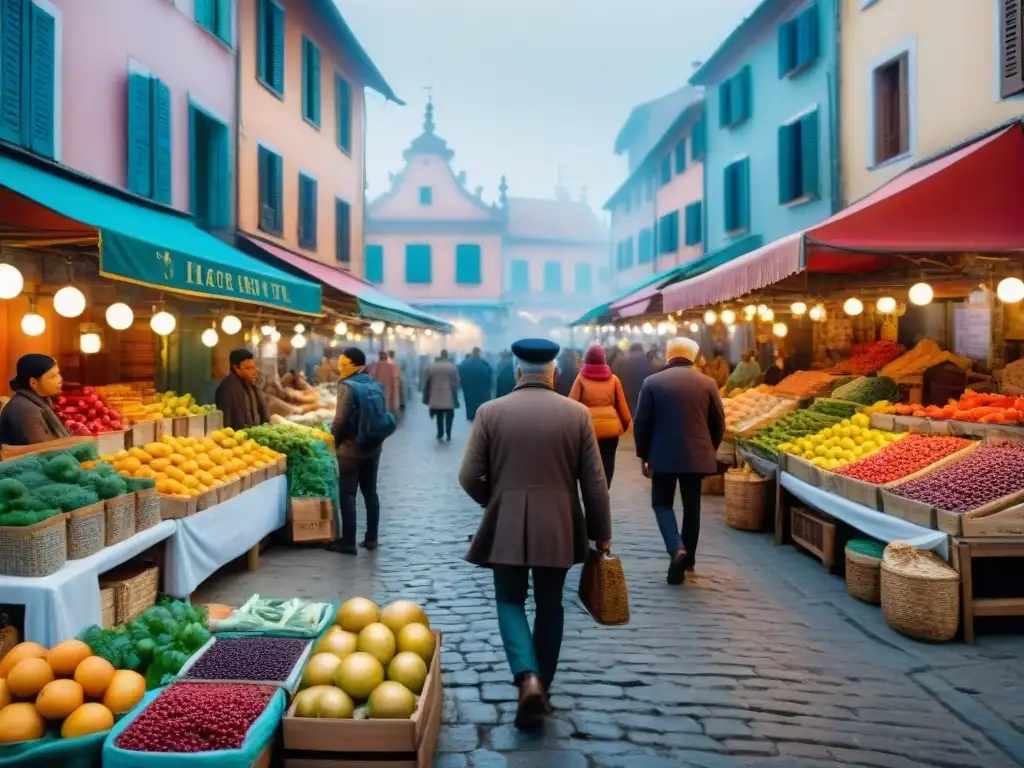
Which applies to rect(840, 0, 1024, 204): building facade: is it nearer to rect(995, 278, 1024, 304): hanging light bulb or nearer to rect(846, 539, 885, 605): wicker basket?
rect(995, 278, 1024, 304): hanging light bulb

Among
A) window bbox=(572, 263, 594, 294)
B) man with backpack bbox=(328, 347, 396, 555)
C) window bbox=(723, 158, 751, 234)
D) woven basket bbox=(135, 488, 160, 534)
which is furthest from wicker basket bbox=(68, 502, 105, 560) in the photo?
window bbox=(572, 263, 594, 294)

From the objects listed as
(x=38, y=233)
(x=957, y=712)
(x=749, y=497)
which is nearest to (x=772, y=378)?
(x=749, y=497)

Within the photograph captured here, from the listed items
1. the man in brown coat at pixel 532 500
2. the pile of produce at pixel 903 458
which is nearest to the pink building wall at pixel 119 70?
the man in brown coat at pixel 532 500

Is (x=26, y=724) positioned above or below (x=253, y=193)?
below

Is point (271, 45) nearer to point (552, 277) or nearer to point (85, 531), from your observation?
point (85, 531)

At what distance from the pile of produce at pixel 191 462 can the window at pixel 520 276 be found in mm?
43260

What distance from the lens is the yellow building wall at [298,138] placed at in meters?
14.6

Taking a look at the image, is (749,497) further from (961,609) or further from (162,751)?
(162,751)

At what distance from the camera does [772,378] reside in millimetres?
15211

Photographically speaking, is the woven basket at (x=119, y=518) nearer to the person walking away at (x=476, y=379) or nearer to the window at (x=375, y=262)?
the person walking away at (x=476, y=379)

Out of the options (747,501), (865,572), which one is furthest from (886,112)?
(865,572)

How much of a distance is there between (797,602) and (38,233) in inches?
258

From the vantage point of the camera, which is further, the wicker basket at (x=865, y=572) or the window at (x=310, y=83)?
the window at (x=310, y=83)

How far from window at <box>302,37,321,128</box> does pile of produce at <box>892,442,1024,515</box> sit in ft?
48.9
